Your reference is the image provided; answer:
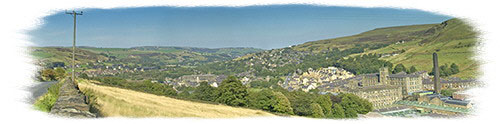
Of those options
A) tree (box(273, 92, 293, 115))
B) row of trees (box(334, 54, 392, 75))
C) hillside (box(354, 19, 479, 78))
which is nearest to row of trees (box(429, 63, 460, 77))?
hillside (box(354, 19, 479, 78))

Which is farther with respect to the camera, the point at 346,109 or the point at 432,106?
the point at 432,106

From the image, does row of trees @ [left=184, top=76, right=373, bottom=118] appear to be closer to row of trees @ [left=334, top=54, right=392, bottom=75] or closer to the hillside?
the hillside

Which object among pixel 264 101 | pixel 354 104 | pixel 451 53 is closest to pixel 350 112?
pixel 354 104

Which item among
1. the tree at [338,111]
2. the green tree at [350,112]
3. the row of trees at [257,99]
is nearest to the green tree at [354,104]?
the row of trees at [257,99]

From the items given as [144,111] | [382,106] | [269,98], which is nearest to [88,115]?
[144,111]

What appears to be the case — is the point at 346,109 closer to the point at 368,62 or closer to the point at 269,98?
the point at 269,98

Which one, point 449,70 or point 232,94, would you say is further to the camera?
point 449,70

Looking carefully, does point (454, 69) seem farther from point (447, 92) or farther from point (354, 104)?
point (354, 104)

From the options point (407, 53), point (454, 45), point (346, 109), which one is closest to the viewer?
point (346, 109)
